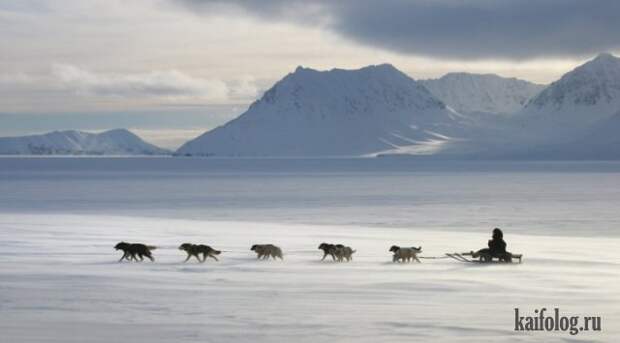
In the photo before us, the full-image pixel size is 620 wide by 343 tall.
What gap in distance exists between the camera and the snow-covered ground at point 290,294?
41.1ft

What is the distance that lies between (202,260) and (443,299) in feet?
25.1

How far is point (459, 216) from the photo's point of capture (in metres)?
44.8

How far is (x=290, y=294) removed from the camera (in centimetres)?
1605

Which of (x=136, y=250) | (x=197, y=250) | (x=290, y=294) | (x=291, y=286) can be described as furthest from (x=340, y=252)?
(x=290, y=294)

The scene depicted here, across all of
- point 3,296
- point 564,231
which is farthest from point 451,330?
point 564,231

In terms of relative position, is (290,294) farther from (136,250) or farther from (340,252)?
(136,250)

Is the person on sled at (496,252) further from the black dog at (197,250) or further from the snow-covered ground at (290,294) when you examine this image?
the black dog at (197,250)

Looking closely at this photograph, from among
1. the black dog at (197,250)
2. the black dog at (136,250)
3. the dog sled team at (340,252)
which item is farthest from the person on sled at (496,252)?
the black dog at (136,250)

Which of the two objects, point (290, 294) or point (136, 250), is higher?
point (136, 250)

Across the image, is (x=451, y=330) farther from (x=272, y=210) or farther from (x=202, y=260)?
(x=272, y=210)

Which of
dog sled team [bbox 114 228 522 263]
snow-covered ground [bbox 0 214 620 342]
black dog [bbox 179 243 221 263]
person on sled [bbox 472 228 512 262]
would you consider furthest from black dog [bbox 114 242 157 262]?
person on sled [bbox 472 228 512 262]

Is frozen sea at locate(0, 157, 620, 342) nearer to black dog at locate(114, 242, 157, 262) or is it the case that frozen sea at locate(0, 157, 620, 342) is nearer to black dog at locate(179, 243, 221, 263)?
black dog at locate(179, 243, 221, 263)

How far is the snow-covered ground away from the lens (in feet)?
41.1

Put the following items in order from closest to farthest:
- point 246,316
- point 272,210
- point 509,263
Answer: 1. point 246,316
2. point 509,263
3. point 272,210
